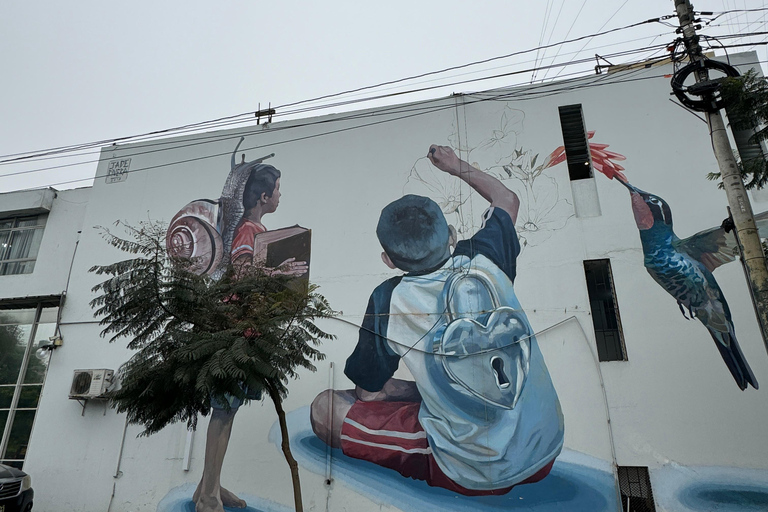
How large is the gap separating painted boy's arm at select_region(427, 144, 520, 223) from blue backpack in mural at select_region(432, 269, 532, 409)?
171 centimetres

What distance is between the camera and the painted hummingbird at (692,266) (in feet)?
32.5

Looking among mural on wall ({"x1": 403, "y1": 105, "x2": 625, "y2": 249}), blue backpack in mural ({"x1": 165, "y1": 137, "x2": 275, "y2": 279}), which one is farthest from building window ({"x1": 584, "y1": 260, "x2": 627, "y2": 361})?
blue backpack in mural ({"x1": 165, "y1": 137, "x2": 275, "y2": 279})

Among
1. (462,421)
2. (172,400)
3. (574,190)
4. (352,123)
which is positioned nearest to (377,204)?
(352,123)

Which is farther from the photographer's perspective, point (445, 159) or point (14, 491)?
point (445, 159)

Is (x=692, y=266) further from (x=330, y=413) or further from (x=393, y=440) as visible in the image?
(x=330, y=413)

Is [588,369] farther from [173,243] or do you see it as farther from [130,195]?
[130,195]

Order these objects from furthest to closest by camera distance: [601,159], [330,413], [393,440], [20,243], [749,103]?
1. [20,243]
2. [601,159]
3. [330,413]
4. [393,440]
5. [749,103]

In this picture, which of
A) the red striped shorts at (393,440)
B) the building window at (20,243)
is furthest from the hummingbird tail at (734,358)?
the building window at (20,243)

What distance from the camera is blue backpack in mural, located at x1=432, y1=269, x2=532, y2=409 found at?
10.6 metres

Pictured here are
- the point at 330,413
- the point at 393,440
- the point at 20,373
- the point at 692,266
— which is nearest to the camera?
→ the point at 692,266

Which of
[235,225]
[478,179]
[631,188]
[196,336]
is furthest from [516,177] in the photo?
[196,336]

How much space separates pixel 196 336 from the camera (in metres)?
8.77

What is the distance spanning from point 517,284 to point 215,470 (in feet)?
24.9

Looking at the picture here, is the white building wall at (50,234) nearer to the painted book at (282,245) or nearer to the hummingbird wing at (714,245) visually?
the painted book at (282,245)
